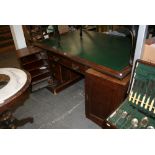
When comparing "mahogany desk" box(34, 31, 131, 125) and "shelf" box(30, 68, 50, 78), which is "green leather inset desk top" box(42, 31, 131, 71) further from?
"shelf" box(30, 68, 50, 78)

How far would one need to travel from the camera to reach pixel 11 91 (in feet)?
4.52

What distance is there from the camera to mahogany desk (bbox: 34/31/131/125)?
1.52 metres

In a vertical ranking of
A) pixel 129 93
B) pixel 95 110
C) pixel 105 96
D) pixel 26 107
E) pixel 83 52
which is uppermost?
pixel 83 52

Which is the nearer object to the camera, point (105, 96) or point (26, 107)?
point (105, 96)

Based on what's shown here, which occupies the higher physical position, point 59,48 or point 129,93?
point 59,48

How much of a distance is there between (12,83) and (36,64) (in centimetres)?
98

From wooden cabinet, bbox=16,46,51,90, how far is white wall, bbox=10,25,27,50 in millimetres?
119

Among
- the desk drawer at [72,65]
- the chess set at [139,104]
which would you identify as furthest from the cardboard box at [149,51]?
the desk drawer at [72,65]

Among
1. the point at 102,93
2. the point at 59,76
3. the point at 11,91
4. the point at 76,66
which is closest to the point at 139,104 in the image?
the point at 102,93

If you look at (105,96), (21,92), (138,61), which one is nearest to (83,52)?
(105,96)
